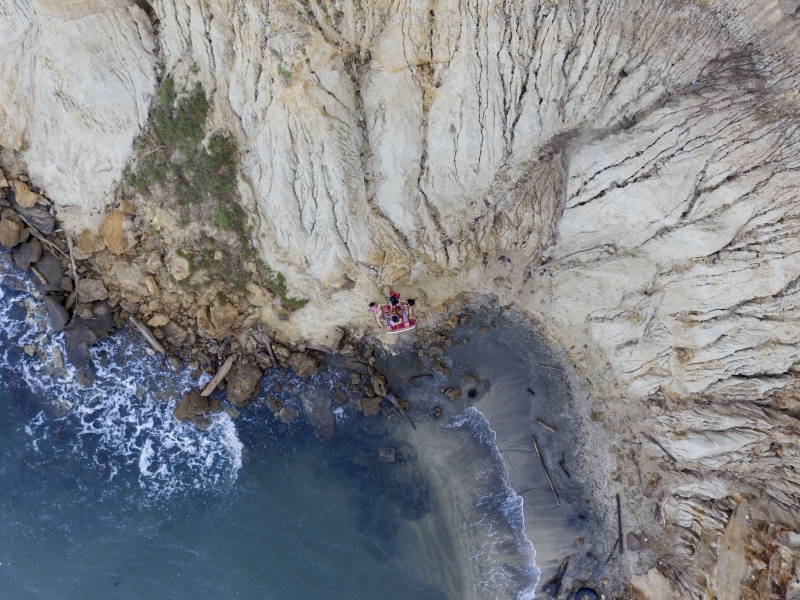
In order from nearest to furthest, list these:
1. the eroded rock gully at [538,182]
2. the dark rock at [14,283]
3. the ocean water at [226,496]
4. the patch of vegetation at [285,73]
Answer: the eroded rock gully at [538,182] → the patch of vegetation at [285,73] → the dark rock at [14,283] → the ocean water at [226,496]

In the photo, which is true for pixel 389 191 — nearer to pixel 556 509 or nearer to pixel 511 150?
pixel 511 150

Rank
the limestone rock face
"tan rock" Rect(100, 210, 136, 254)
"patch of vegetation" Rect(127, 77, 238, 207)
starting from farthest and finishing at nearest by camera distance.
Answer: "tan rock" Rect(100, 210, 136, 254), "patch of vegetation" Rect(127, 77, 238, 207), the limestone rock face

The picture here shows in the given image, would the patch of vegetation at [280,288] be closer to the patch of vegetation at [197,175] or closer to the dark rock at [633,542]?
the patch of vegetation at [197,175]

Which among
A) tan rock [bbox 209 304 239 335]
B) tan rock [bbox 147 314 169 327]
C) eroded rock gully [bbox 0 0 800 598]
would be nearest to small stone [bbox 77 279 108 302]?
eroded rock gully [bbox 0 0 800 598]

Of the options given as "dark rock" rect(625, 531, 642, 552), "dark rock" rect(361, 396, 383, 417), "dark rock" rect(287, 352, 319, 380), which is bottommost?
"dark rock" rect(625, 531, 642, 552)

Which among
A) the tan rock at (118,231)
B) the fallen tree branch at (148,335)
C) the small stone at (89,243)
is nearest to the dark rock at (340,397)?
the fallen tree branch at (148,335)

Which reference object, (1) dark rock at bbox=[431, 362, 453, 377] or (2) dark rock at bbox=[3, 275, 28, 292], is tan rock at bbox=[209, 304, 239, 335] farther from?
(1) dark rock at bbox=[431, 362, 453, 377]

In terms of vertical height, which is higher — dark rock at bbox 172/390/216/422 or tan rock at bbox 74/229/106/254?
tan rock at bbox 74/229/106/254
